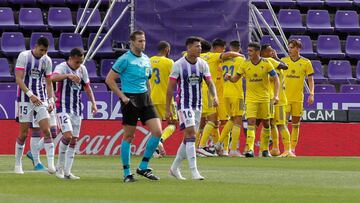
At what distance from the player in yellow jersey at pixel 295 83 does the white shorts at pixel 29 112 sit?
820 cm

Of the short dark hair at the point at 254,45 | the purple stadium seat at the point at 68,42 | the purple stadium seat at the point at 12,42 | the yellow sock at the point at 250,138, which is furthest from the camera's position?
the purple stadium seat at the point at 12,42

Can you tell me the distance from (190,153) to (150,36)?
1067cm

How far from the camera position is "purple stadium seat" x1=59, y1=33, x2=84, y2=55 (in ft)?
94.0

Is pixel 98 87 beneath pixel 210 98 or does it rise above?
above

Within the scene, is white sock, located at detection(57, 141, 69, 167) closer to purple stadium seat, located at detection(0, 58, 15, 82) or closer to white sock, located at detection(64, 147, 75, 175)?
white sock, located at detection(64, 147, 75, 175)

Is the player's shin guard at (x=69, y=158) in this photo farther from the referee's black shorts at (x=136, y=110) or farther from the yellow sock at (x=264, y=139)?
the yellow sock at (x=264, y=139)

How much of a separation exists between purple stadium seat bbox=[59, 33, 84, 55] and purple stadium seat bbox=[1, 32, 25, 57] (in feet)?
3.45

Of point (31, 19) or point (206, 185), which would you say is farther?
point (31, 19)

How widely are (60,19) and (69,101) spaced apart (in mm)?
14633

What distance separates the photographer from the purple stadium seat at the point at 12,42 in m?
28.8

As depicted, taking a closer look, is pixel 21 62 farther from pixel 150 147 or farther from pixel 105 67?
pixel 105 67

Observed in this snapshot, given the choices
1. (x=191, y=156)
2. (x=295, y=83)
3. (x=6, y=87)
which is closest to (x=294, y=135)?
(x=295, y=83)

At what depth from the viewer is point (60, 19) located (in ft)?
97.9

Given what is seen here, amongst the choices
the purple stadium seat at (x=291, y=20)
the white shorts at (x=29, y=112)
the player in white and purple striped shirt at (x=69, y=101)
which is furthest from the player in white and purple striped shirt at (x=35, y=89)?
the purple stadium seat at (x=291, y=20)
